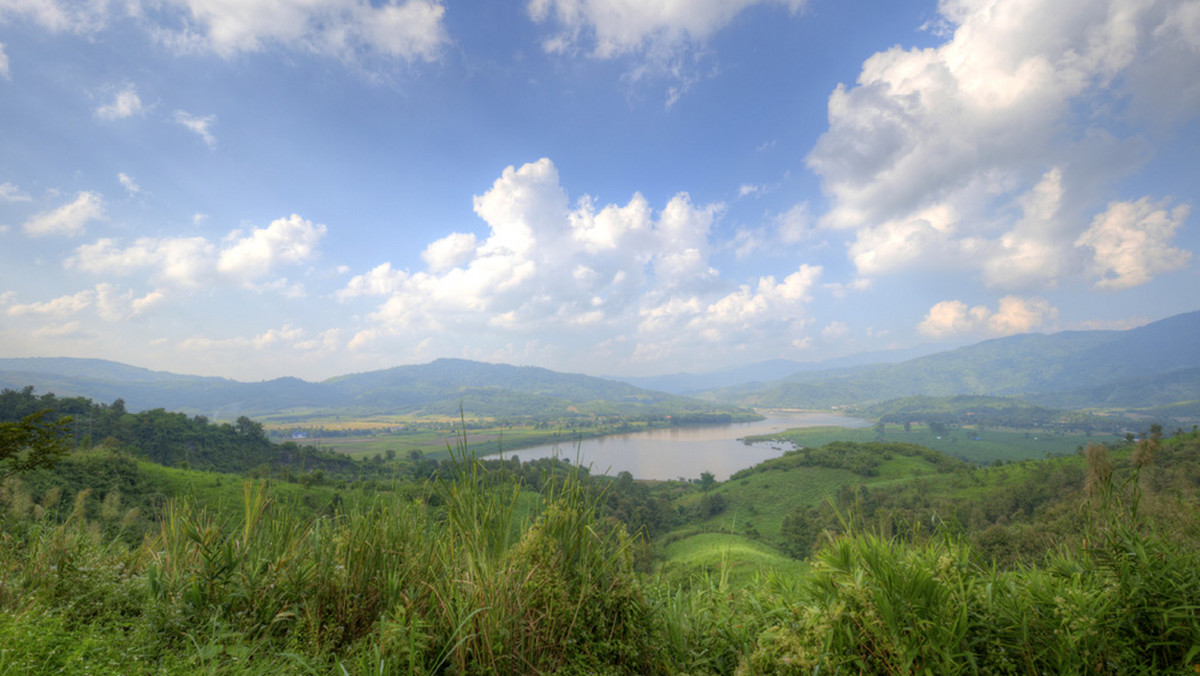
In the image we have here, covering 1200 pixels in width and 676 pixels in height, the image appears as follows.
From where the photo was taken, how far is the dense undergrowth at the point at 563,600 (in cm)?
168

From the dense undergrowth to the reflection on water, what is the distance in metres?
56.5

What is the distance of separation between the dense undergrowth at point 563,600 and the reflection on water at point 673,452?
56.5m

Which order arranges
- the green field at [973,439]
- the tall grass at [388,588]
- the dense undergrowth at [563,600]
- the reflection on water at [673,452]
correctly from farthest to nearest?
the green field at [973,439] → the reflection on water at [673,452] → the tall grass at [388,588] → the dense undergrowth at [563,600]

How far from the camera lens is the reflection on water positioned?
7406cm

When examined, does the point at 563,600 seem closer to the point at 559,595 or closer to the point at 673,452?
the point at 559,595

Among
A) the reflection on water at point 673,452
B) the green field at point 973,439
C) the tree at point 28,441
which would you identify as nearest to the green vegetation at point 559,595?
the tree at point 28,441

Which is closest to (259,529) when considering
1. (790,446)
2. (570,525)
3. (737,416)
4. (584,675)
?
(570,525)

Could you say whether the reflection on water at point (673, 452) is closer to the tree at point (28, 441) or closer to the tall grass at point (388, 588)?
the tree at point (28, 441)

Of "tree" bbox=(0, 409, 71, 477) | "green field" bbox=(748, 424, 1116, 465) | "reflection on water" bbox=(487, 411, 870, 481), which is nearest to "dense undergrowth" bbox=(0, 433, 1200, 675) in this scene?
"tree" bbox=(0, 409, 71, 477)

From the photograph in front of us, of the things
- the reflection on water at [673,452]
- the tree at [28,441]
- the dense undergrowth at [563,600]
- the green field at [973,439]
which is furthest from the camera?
the green field at [973,439]

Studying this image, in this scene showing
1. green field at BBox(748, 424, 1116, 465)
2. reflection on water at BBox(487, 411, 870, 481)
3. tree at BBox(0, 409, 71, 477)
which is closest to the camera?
tree at BBox(0, 409, 71, 477)

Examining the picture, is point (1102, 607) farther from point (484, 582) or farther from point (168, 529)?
point (168, 529)

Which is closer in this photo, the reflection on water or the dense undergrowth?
the dense undergrowth

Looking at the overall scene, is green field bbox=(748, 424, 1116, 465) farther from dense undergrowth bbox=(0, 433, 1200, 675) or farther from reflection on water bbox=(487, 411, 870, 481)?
dense undergrowth bbox=(0, 433, 1200, 675)
